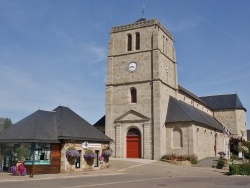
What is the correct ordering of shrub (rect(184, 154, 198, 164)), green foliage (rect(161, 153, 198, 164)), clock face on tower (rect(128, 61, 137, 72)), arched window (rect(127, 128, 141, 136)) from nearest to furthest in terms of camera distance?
green foliage (rect(161, 153, 198, 164)), shrub (rect(184, 154, 198, 164)), arched window (rect(127, 128, 141, 136)), clock face on tower (rect(128, 61, 137, 72))

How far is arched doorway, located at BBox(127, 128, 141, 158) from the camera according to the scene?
117 ft

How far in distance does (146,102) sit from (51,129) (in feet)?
48.0

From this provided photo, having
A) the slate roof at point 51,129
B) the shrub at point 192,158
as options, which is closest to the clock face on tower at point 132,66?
the shrub at point 192,158

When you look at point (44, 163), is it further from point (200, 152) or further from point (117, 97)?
point (200, 152)

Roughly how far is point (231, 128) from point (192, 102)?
37.2 ft

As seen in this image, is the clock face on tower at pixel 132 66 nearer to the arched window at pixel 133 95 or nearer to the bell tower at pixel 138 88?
the bell tower at pixel 138 88

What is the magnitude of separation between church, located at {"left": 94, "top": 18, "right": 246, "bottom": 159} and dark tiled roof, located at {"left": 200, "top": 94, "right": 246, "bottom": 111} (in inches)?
761

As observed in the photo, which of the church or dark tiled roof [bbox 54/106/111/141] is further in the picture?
the church

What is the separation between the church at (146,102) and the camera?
34.9 metres

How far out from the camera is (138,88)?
36750mm

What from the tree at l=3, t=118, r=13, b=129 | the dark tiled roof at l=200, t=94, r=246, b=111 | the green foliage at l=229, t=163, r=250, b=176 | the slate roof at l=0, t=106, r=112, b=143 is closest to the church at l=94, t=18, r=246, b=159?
the slate roof at l=0, t=106, r=112, b=143

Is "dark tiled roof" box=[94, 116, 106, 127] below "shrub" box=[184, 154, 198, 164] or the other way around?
the other way around

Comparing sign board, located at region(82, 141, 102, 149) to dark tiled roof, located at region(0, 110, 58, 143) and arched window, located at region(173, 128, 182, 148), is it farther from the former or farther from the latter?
arched window, located at region(173, 128, 182, 148)

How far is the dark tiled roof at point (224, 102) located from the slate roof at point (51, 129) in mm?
36550
